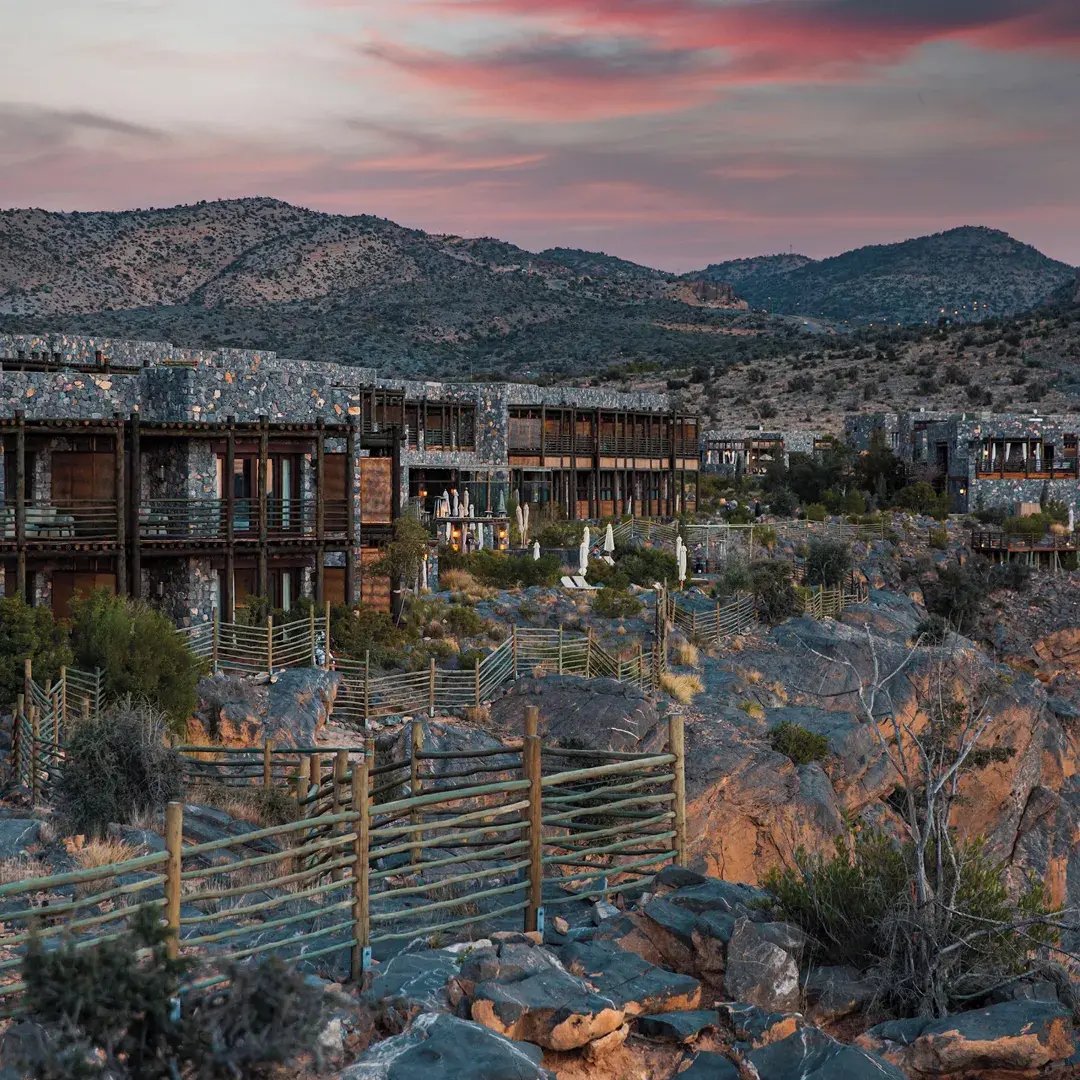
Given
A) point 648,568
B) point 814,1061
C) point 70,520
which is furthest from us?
point 648,568

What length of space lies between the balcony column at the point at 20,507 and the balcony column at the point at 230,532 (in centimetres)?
382

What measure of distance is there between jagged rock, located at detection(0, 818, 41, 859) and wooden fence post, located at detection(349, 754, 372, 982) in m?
4.91

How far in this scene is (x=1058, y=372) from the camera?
88.1 meters

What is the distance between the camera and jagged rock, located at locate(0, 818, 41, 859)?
41.8 ft

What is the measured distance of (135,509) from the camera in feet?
91.9

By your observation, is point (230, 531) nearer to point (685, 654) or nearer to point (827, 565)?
point (685, 654)

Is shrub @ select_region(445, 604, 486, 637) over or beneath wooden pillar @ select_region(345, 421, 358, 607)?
beneath

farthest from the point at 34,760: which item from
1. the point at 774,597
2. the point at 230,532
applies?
the point at 774,597

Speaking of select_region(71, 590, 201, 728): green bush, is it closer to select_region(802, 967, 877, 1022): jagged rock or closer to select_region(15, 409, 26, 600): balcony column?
select_region(15, 409, 26, 600): balcony column

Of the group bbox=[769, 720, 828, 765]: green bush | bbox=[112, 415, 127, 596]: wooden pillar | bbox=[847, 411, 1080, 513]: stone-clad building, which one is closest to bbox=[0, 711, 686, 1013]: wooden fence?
bbox=[769, 720, 828, 765]: green bush

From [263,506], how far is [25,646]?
7.69 metres

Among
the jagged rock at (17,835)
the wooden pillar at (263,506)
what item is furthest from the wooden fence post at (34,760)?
the wooden pillar at (263,506)

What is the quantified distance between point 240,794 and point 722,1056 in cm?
843

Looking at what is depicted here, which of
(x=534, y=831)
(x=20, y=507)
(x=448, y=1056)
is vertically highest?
(x=20, y=507)
